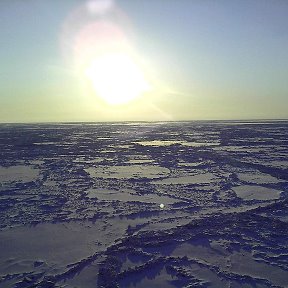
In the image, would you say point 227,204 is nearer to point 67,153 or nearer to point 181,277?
point 181,277

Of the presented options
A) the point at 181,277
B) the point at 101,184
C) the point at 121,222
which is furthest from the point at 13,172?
the point at 181,277

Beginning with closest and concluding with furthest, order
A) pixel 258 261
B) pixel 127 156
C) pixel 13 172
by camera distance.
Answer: pixel 258 261 < pixel 13 172 < pixel 127 156

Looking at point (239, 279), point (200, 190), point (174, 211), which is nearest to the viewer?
point (239, 279)

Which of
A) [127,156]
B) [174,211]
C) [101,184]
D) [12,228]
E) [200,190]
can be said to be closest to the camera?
[12,228]

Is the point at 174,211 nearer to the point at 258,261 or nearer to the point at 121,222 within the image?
the point at 121,222

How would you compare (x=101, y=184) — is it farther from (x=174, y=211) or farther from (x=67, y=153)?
(x=67, y=153)

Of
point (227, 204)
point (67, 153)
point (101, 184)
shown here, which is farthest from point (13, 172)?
point (227, 204)

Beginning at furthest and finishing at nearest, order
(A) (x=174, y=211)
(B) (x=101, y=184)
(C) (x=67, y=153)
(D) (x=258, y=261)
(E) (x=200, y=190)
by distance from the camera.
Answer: (C) (x=67, y=153)
(B) (x=101, y=184)
(E) (x=200, y=190)
(A) (x=174, y=211)
(D) (x=258, y=261)

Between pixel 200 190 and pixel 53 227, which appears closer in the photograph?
pixel 53 227

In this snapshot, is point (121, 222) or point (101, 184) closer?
point (121, 222)
